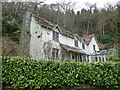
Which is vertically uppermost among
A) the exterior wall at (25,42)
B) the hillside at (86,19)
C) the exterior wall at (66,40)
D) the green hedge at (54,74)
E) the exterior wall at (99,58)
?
the hillside at (86,19)

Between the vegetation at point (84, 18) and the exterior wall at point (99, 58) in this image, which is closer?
the exterior wall at point (99, 58)

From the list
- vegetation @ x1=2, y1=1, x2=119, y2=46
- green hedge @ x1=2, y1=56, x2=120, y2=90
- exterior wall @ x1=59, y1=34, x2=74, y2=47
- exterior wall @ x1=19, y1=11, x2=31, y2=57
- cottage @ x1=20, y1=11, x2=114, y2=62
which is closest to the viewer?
green hedge @ x1=2, y1=56, x2=120, y2=90

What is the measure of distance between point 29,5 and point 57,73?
6.95 meters

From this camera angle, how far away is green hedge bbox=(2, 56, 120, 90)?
5.14 meters

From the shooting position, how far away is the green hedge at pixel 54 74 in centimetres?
514

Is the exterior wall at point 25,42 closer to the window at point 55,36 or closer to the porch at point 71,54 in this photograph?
the porch at point 71,54

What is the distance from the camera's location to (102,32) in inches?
1137

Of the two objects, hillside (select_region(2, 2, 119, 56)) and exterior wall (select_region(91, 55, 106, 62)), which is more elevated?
hillside (select_region(2, 2, 119, 56))

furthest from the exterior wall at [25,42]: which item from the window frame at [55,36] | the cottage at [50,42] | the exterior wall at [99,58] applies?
the exterior wall at [99,58]

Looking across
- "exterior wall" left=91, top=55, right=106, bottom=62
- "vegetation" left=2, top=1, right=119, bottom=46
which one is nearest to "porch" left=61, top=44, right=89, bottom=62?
"exterior wall" left=91, top=55, right=106, bottom=62

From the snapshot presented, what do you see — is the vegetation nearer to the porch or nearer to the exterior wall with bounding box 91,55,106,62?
the exterior wall with bounding box 91,55,106,62

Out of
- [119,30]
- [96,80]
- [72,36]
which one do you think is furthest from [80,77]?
[72,36]

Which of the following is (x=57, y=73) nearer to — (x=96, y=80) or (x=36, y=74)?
(x=36, y=74)

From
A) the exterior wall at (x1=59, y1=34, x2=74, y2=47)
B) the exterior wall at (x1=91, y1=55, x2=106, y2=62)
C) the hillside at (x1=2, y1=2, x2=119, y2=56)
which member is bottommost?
the exterior wall at (x1=91, y1=55, x2=106, y2=62)
